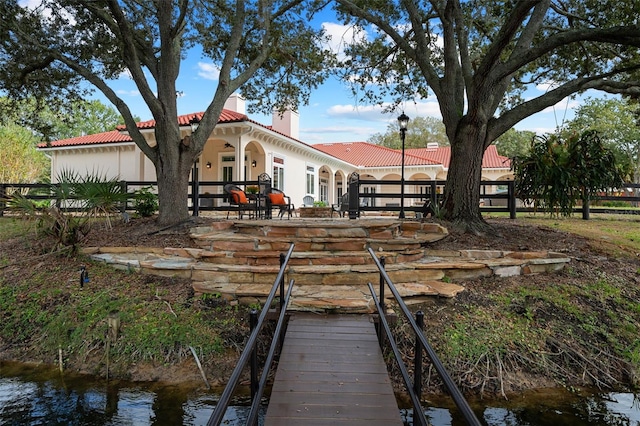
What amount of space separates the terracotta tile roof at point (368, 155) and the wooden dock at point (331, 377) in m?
18.4

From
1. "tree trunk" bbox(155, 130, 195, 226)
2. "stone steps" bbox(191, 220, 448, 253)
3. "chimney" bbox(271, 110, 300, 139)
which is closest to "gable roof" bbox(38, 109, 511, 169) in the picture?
"chimney" bbox(271, 110, 300, 139)

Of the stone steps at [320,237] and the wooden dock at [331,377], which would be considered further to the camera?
the stone steps at [320,237]

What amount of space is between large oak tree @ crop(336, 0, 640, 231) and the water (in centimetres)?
383

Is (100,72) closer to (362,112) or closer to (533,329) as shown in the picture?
(362,112)

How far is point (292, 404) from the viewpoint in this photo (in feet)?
9.39

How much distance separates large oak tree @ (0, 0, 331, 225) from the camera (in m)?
7.50

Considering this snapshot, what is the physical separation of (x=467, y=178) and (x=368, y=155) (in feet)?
65.1

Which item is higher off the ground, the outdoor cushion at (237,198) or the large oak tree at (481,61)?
the large oak tree at (481,61)

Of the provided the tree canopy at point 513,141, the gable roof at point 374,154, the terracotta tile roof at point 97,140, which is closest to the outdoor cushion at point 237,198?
the terracotta tile roof at point 97,140

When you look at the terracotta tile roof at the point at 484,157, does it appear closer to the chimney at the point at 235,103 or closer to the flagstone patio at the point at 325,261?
the chimney at the point at 235,103

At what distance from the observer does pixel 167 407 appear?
3.46m

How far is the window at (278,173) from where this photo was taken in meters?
16.2

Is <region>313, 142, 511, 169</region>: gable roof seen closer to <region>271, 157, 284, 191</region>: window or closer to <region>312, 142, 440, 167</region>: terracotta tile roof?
<region>312, 142, 440, 167</region>: terracotta tile roof

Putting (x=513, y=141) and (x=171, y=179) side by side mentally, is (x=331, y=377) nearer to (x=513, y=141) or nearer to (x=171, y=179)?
(x=171, y=179)
